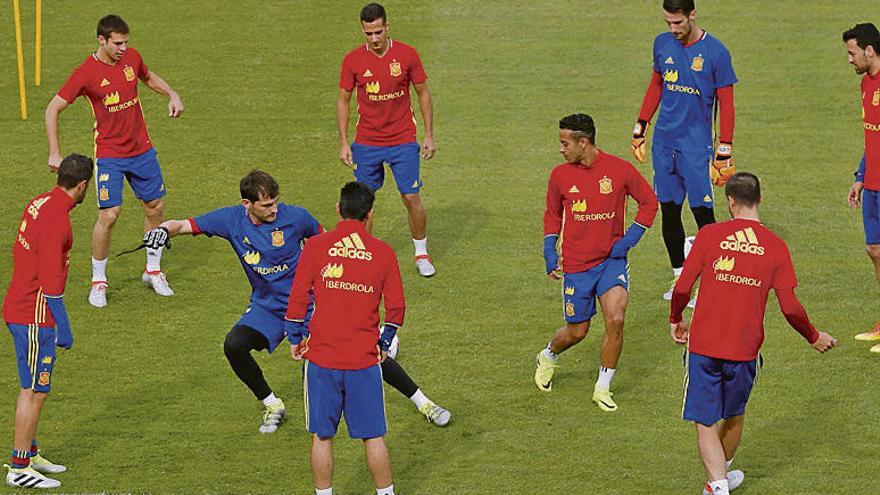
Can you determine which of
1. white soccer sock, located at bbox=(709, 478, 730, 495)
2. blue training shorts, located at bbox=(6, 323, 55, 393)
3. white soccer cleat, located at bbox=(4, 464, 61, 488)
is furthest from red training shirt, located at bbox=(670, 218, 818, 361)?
white soccer cleat, located at bbox=(4, 464, 61, 488)

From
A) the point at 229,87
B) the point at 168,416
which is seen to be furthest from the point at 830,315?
the point at 229,87

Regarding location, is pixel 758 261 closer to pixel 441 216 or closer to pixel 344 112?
pixel 344 112

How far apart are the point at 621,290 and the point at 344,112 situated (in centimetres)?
429

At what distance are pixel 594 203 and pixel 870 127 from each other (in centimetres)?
298

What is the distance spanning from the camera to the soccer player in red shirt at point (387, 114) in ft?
49.2

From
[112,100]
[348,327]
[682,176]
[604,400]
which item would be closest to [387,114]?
[112,100]

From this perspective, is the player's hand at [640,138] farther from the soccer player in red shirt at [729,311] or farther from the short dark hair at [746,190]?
the short dark hair at [746,190]

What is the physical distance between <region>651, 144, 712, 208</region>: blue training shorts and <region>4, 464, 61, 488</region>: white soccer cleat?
6519mm

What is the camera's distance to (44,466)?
1109cm

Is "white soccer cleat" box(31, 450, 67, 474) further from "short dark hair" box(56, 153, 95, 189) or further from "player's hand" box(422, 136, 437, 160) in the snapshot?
"player's hand" box(422, 136, 437, 160)

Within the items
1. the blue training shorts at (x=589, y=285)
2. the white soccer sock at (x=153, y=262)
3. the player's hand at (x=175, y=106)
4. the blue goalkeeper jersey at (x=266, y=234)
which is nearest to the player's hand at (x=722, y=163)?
the blue training shorts at (x=589, y=285)

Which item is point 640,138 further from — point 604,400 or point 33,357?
point 33,357

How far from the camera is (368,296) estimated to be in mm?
9867

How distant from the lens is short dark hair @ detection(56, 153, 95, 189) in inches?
423
